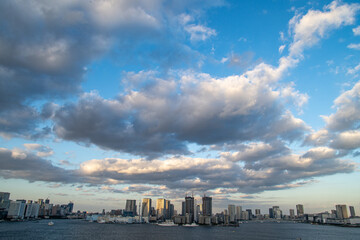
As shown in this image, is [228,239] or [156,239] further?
[228,239]

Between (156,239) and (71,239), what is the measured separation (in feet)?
164

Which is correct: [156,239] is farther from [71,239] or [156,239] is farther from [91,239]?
[71,239]

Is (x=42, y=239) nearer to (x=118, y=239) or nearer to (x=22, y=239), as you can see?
(x=22, y=239)

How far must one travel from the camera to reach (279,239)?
155500 mm

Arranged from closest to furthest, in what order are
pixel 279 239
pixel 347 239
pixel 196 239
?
pixel 196 239 < pixel 279 239 < pixel 347 239

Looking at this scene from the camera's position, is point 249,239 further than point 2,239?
Yes

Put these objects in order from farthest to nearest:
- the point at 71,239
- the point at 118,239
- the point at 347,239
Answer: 1. the point at 347,239
2. the point at 118,239
3. the point at 71,239

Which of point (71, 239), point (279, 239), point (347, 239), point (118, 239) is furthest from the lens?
point (347, 239)

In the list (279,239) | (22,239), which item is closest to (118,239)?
(22,239)

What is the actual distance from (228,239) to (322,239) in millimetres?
71598

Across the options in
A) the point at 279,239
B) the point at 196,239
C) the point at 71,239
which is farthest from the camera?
the point at 279,239

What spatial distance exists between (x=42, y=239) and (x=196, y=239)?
9024 cm

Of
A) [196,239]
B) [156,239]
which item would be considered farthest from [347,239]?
[156,239]

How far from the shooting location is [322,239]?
162 meters
